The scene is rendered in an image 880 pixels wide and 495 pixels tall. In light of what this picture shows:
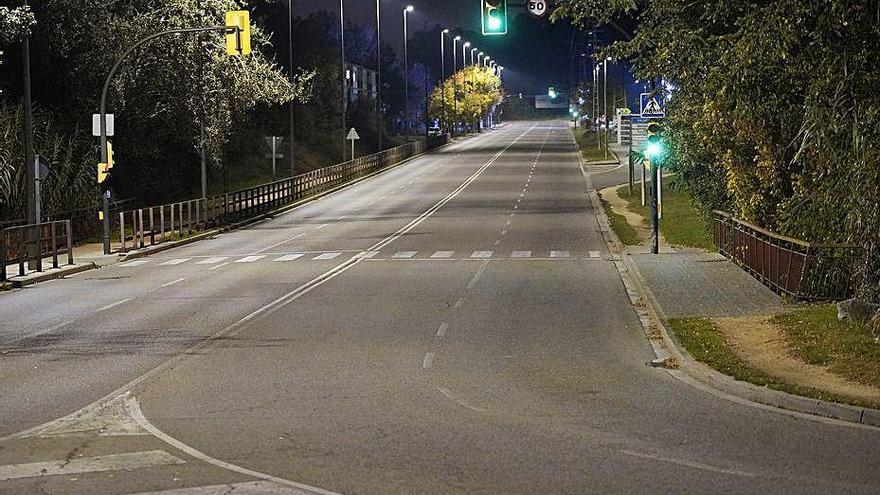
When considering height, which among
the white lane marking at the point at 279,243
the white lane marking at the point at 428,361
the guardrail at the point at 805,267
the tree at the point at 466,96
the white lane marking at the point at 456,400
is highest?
the tree at the point at 466,96

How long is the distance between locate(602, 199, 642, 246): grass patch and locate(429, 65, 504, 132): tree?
10188 cm

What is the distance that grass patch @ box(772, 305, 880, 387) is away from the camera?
48.2 ft

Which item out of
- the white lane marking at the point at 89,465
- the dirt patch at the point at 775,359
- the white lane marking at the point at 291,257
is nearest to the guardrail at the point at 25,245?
the white lane marking at the point at 291,257

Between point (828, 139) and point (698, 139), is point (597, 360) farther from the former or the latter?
point (698, 139)

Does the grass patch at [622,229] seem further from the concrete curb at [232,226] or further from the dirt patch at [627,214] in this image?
the concrete curb at [232,226]

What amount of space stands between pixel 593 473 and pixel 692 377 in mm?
5500

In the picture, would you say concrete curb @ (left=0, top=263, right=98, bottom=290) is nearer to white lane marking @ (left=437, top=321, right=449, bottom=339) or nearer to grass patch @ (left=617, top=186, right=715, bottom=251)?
white lane marking @ (left=437, top=321, right=449, bottom=339)

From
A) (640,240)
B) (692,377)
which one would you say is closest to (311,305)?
(692,377)

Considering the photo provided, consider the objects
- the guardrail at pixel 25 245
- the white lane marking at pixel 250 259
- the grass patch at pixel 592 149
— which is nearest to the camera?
the guardrail at pixel 25 245

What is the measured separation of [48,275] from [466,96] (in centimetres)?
13389

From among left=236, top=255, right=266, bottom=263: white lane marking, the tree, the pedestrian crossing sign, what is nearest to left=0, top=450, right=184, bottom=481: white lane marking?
left=236, top=255, right=266, bottom=263: white lane marking

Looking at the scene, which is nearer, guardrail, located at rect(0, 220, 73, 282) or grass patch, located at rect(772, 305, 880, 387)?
grass patch, located at rect(772, 305, 880, 387)

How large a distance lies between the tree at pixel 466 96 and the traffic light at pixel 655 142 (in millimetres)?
116714

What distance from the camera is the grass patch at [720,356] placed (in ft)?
44.1
